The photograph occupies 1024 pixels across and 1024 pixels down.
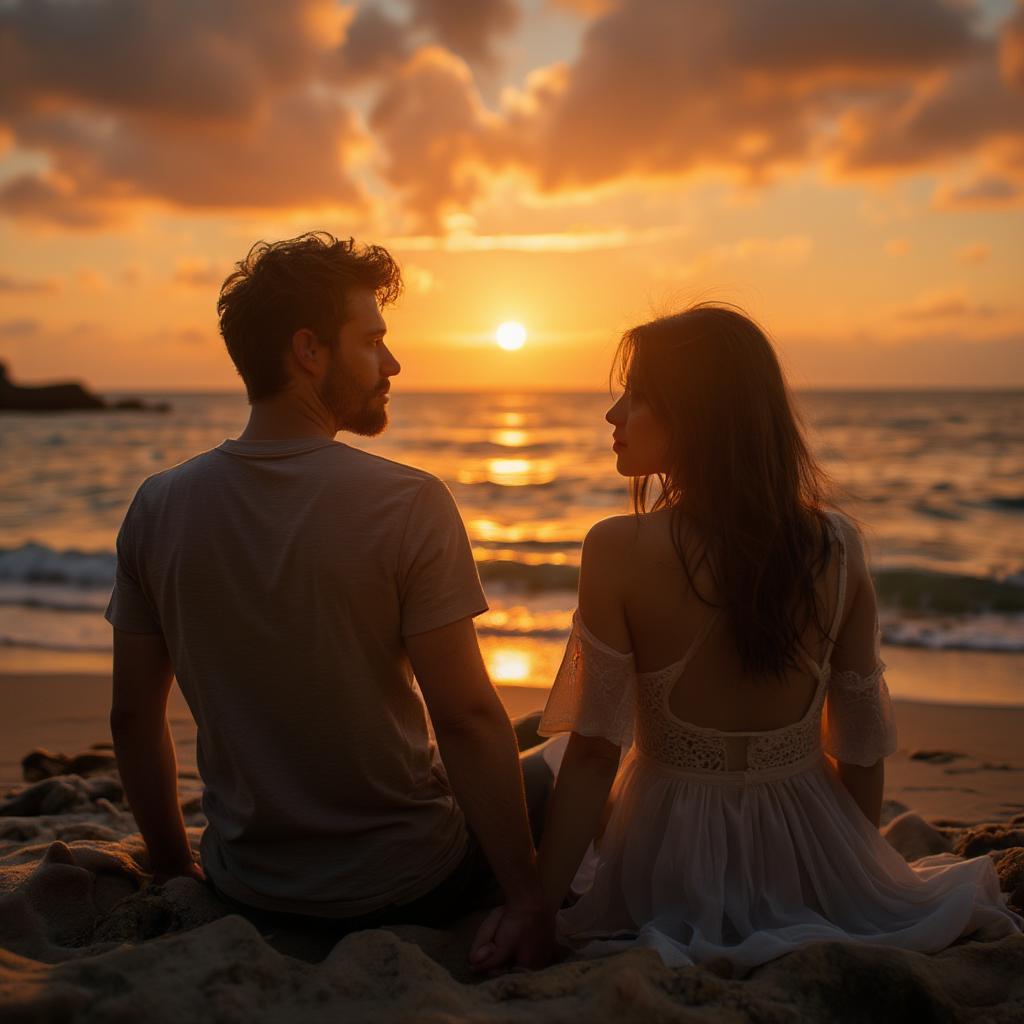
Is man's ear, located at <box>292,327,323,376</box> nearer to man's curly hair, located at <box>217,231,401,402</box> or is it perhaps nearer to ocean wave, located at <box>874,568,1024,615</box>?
man's curly hair, located at <box>217,231,401,402</box>

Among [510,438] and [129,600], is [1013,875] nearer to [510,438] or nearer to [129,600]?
[129,600]

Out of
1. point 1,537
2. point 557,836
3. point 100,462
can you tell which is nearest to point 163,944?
point 557,836

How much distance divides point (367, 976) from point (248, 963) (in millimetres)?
229

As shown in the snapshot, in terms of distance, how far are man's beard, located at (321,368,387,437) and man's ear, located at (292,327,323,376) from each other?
0.15 ft

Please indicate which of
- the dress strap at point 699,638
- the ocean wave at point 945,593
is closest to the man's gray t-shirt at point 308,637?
the dress strap at point 699,638

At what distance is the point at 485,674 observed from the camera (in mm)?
2244

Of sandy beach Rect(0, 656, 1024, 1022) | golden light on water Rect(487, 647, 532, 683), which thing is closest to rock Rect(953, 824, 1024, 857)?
sandy beach Rect(0, 656, 1024, 1022)

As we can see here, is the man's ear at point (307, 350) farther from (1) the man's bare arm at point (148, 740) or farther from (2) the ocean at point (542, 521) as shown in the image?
(2) the ocean at point (542, 521)

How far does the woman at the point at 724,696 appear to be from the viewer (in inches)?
89.8

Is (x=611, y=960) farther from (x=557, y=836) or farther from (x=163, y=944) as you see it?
(x=163, y=944)

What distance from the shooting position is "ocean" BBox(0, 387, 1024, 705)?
8.33 metres

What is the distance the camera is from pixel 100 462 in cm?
2453

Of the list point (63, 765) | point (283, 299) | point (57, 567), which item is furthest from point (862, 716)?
point (57, 567)

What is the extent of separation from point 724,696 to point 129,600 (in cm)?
145
